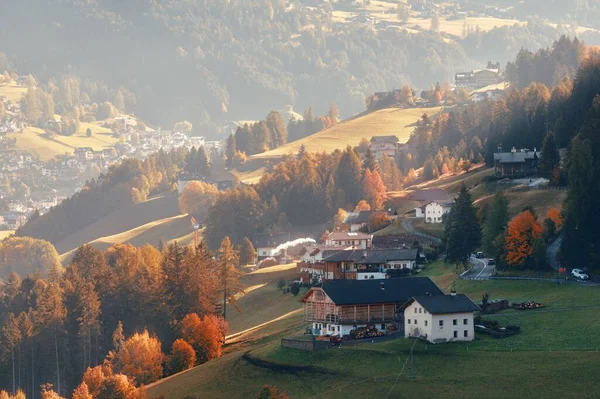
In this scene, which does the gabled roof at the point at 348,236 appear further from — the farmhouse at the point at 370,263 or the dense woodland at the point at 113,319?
the farmhouse at the point at 370,263

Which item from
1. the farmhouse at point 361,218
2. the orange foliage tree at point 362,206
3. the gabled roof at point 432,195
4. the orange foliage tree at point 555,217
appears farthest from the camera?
the orange foliage tree at point 362,206

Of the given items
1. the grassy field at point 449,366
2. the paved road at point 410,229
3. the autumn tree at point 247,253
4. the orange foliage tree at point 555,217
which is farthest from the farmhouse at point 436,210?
the grassy field at point 449,366

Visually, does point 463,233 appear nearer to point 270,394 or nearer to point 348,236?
point 348,236

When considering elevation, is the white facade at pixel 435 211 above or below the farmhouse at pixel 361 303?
below

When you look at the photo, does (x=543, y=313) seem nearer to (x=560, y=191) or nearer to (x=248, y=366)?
(x=248, y=366)

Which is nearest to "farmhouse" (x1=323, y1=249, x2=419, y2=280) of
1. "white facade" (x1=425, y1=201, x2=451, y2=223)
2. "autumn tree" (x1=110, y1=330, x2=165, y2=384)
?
"autumn tree" (x1=110, y1=330, x2=165, y2=384)

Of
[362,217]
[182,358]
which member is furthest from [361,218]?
[182,358]
